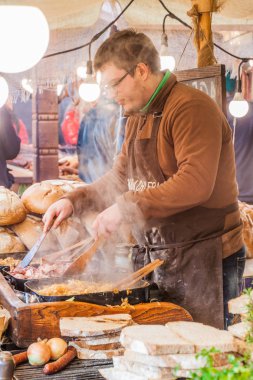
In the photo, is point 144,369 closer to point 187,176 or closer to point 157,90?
point 187,176

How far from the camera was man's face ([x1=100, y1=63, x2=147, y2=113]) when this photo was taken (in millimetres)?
3402

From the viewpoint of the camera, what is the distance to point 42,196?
536 centimetres

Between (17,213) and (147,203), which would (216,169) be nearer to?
(147,203)

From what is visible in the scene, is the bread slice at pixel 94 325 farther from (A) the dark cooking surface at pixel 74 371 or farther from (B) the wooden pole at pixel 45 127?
(B) the wooden pole at pixel 45 127

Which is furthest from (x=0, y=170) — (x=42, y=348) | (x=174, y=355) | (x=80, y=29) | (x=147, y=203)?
(x=174, y=355)

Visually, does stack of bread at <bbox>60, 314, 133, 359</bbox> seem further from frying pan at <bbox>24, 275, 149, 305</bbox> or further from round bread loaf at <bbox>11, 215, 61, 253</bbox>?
round bread loaf at <bbox>11, 215, 61, 253</bbox>

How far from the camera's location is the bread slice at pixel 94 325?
2576 millimetres

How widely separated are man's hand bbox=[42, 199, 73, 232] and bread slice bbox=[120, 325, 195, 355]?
1459 mm

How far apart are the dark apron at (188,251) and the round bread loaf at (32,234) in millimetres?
1736

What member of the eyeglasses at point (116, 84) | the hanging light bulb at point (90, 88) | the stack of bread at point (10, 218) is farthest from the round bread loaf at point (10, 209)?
the eyeglasses at point (116, 84)

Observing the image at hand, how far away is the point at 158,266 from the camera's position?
3.48 meters

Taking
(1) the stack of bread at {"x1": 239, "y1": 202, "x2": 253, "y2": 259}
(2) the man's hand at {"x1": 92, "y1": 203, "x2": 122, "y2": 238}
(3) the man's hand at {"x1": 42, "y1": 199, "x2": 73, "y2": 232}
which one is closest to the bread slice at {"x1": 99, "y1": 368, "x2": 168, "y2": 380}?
(2) the man's hand at {"x1": 92, "y1": 203, "x2": 122, "y2": 238}

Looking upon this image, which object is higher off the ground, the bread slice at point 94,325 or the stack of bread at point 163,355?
the stack of bread at point 163,355

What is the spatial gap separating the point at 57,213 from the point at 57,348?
1.22 meters
